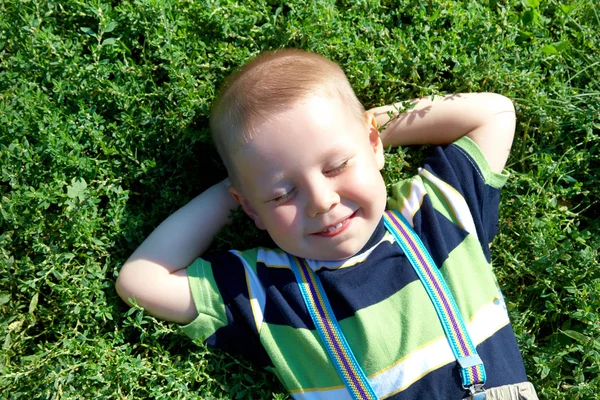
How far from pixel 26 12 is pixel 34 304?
1529 millimetres

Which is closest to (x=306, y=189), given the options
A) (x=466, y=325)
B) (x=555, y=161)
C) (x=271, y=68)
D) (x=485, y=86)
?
(x=271, y=68)

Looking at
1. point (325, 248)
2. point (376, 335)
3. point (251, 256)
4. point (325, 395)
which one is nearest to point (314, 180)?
point (325, 248)

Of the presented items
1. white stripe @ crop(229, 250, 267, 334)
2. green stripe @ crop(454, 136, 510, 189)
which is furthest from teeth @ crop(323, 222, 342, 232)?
green stripe @ crop(454, 136, 510, 189)

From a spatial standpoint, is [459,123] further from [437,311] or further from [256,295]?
[256,295]

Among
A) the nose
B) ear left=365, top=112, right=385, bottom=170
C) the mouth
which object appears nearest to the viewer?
the nose

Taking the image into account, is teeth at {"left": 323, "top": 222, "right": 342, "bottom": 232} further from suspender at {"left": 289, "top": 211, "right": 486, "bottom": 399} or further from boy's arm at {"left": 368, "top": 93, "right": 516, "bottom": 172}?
boy's arm at {"left": 368, "top": 93, "right": 516, "bottom": 172}

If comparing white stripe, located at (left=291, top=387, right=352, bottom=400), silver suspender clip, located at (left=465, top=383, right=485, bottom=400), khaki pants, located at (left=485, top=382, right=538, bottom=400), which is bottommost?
khaki pants, located at (left=485, top=382, right=538, bottom=400)

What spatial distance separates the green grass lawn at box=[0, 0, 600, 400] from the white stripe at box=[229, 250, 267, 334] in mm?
307

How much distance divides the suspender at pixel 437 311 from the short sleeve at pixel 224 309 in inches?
10.8

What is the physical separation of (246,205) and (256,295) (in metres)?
0.43

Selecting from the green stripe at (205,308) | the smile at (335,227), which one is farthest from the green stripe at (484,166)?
the green stripe at (205,308)

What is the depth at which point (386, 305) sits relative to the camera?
10.6ft

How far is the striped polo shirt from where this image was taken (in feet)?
10.3

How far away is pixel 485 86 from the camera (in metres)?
3.87
